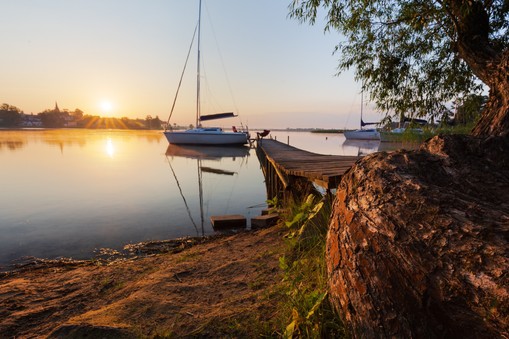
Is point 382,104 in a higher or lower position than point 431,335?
higher

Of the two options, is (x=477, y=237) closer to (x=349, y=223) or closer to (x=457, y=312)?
(x=457, y=312)

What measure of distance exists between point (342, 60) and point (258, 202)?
7016 mm

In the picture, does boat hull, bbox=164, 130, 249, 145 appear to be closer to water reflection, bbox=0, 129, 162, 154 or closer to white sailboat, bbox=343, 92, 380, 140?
water reflection, bbox=0, 129, 162, 154

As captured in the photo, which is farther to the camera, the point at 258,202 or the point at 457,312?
the point at 258,202

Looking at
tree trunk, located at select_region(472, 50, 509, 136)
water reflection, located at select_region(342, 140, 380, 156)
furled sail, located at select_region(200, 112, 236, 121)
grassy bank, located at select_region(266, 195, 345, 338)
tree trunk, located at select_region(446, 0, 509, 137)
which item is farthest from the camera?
furled sail, located at select_region(200, 112, 236, 121)

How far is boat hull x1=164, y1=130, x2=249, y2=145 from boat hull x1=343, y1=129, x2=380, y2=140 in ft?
121

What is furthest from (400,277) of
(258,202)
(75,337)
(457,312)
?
(258,202)

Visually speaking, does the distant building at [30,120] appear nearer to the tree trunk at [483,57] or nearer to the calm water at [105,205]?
the calm water at [105,205]

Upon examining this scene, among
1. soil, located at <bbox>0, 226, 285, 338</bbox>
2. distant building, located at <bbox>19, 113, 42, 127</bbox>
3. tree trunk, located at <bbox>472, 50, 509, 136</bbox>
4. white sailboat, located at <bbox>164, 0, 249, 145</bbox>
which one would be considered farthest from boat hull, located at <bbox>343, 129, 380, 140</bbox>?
distant building, located at <bbox>19, 113, 42, 127</bbox>

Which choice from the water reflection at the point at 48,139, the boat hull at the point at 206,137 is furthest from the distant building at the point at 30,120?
the boat hull at the point at 206,137

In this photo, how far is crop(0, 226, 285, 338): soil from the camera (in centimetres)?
264

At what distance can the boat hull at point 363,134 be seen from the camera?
63.7 meters

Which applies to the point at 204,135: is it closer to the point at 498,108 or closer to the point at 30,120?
the point at 498,108

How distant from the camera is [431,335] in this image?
1.63 meters
